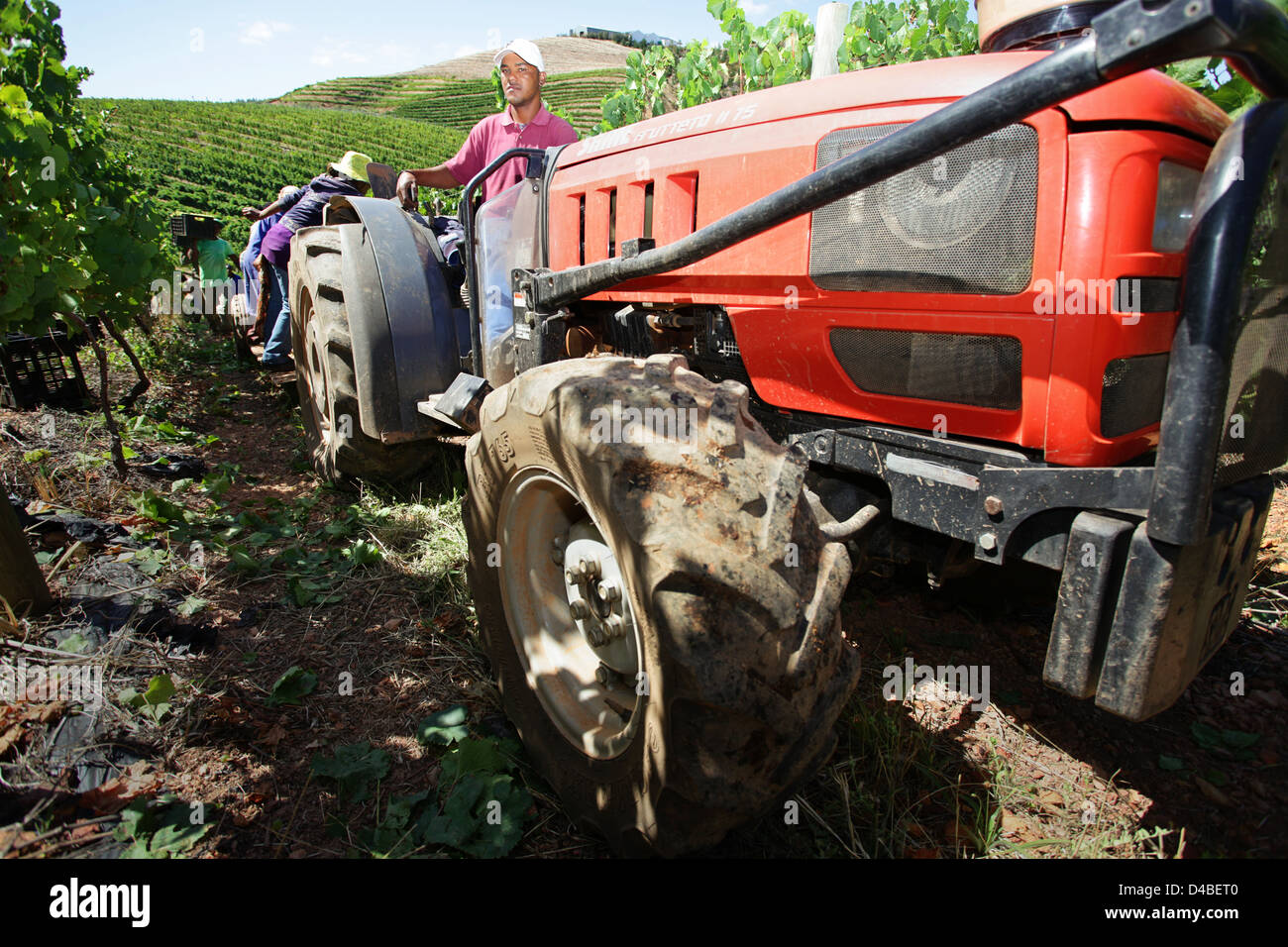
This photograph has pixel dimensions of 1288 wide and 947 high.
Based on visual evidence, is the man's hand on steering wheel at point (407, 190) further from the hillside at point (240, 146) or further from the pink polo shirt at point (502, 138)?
the hillside at point (240, 146)

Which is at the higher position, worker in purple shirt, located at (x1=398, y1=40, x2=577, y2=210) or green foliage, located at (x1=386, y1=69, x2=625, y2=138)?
green foliage, located at (x1=386, y1=69, x2=625, y2=138)

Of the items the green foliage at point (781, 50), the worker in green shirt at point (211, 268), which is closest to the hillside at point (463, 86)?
the green foliage at point (781, 50)

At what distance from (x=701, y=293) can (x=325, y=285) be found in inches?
85.8

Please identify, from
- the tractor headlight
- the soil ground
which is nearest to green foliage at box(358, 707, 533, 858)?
the soil ground

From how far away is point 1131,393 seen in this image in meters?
1.66

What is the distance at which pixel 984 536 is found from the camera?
172cm

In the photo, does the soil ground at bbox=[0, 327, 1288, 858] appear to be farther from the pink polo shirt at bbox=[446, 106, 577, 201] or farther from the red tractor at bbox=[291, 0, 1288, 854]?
the pink polo shirt at bbox=[446, 106, 577, 201]

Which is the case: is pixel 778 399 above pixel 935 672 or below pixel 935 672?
above

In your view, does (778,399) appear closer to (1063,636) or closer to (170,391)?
(1063,636)

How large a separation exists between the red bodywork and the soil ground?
988 mm

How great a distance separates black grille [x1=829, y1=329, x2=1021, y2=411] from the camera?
5.65 feet

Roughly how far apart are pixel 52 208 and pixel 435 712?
10.1 ft

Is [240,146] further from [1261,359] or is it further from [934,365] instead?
[1261,359]
